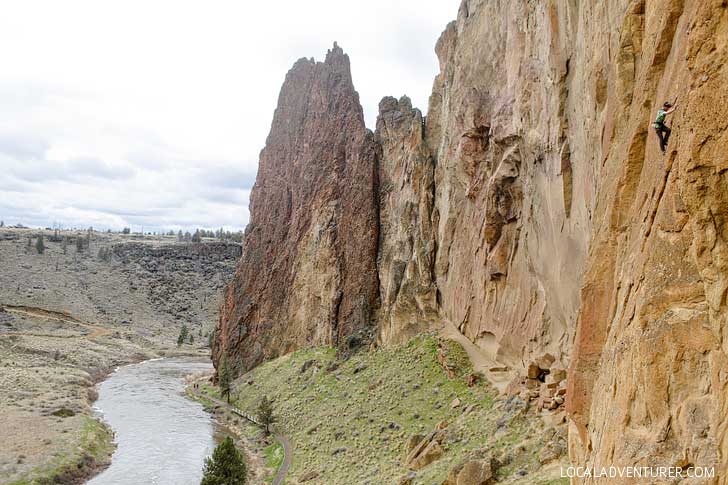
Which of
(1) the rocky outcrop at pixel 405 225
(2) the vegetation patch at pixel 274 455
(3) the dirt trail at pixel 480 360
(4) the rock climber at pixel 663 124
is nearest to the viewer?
(4) the rock climber at pixel 663 124

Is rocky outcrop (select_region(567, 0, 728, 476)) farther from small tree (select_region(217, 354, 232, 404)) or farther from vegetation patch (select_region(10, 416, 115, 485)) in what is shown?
small tree (select_region(217, 354, 232, 404))

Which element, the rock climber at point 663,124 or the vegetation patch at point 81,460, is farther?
the vegetation patch at point 81,460

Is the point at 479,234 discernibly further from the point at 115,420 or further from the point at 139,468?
the point at 115,420

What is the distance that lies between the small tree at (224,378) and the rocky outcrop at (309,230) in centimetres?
121

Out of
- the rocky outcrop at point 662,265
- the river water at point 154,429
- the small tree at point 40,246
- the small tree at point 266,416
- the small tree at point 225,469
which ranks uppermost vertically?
the rocky outcrop at point 662,265

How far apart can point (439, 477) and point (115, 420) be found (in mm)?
41880

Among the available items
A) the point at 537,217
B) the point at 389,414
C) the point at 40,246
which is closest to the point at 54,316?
the point at 40,246

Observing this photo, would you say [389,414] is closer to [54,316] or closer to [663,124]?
[663,124]

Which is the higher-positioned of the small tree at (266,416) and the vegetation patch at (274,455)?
the small tree at (266,416)

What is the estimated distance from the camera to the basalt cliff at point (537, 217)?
9.28m

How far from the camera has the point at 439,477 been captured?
23609mm

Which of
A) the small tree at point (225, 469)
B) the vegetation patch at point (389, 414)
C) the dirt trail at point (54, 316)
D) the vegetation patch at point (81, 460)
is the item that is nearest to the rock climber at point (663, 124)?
the vegetation patch at point (389, 414)

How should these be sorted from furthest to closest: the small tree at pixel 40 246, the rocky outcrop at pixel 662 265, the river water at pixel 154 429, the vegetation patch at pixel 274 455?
the small tree at pixel 40 246 → the river water at pixel 154 429 → the vegetation patch at pixel 274 455 → the rocky outcrop at pixel 662 265

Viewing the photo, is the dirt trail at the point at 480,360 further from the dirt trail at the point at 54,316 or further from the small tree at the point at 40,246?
the small tree at the point at 40,246
